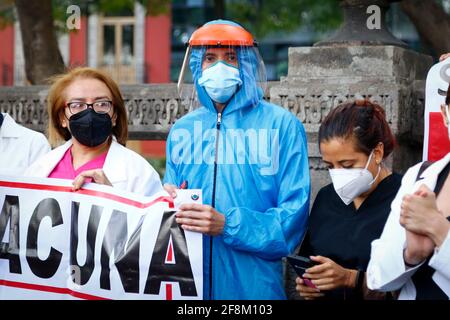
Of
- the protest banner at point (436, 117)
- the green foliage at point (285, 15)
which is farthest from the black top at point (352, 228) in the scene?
the green foliage at point (285, 15)

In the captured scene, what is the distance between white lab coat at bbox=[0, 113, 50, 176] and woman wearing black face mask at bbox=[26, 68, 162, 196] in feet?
0.90

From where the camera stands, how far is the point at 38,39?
31.4 ft

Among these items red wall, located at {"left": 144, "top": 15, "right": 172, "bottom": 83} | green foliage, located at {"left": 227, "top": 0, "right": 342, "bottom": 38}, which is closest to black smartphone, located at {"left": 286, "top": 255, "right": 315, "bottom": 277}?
green foliage, located at {"left": 227, "top": 0, "right": 342, "bottom": 38}

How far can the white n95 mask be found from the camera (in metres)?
4.48

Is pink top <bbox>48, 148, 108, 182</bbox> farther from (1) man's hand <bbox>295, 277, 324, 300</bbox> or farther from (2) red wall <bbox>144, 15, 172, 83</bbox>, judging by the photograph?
(2) red wall <bbox>144, 15, 172, 83</bbox>

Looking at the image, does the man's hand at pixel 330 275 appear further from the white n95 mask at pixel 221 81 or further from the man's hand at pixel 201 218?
the white n95 mask at pixel 221 81

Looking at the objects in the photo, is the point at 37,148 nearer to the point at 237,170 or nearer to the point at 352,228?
the point at 237,170

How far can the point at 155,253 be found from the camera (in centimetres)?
430

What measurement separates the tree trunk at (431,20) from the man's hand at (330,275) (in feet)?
22.1

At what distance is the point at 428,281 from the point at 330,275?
550mm
